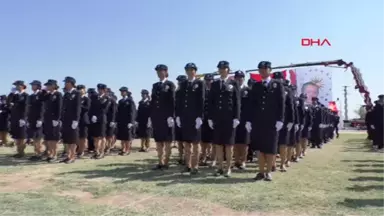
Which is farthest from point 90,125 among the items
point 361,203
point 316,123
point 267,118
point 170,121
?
point 316,123

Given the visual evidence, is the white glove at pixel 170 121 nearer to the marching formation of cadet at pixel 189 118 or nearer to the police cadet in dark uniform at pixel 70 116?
the marching formation of cadet at pixel 189 118

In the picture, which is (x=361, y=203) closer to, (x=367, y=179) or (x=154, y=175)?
(x=367, y=179)

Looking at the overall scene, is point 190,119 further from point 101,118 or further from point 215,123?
point 101,118

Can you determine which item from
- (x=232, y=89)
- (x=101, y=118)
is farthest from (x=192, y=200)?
(x=101, y=118)

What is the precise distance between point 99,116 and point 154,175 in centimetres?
440

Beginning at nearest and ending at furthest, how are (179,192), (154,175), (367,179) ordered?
(179,192) < (367,179) < (154,175)

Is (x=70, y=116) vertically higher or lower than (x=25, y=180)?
higher

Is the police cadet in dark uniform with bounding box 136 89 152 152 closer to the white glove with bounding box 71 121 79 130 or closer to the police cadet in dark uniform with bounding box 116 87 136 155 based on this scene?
the police cadet in dark uniform with bounding box 116 87 136 155

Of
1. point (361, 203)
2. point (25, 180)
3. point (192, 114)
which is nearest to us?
point (361, 203)

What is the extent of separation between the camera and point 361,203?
5.74 m

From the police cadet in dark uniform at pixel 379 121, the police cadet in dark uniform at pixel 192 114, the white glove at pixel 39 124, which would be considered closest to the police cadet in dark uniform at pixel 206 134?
the police cadet in dark uniform at pixel 192 114

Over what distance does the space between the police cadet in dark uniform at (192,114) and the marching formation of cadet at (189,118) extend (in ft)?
0.06

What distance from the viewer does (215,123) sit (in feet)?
27.3

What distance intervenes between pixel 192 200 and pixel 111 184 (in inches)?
71.8
